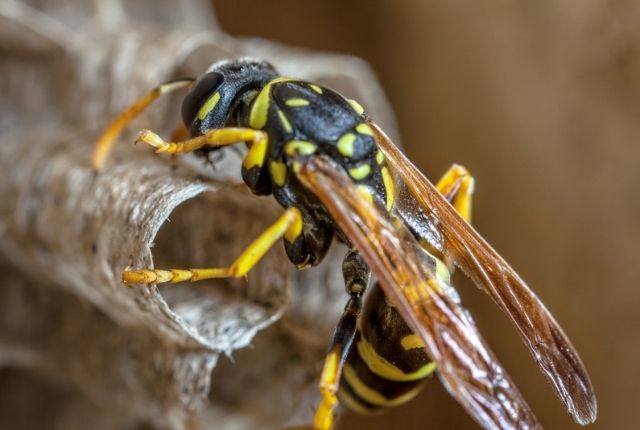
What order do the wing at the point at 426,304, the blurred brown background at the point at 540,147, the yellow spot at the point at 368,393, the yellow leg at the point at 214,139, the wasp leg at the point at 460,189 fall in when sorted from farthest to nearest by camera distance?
the blurred brown background at the point at 540,147 → the wasp leg at the point at 460,189 → the yellow spot at the point at 368,393 → the yellow leg at the point at 214,139 → the wing at the point at 426,304

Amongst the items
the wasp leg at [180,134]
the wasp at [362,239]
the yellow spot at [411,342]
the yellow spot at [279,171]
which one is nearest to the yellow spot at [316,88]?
the wasp at [362,239]

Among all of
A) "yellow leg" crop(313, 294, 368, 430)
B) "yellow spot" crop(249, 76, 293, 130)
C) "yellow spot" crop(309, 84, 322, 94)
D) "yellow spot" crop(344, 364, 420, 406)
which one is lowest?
"yellow spot" crop(344, 364, 420, 406)

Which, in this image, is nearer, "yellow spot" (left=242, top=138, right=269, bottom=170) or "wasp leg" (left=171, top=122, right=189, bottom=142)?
"yellow spot" (left=242, top=138, right=269, bottom=170)

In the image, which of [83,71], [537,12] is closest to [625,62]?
[537,12]

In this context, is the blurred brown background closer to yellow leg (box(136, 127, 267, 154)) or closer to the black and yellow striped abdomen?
the black and yellow striped abdomen

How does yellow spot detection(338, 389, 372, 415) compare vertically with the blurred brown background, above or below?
below

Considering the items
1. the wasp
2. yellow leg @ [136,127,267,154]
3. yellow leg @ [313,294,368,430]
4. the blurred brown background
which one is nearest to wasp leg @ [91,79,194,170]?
the wasp

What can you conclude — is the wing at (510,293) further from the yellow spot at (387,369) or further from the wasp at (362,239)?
the yellow spot at (387,369)

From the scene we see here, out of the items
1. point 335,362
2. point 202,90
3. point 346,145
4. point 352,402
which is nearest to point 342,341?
point 335,362
